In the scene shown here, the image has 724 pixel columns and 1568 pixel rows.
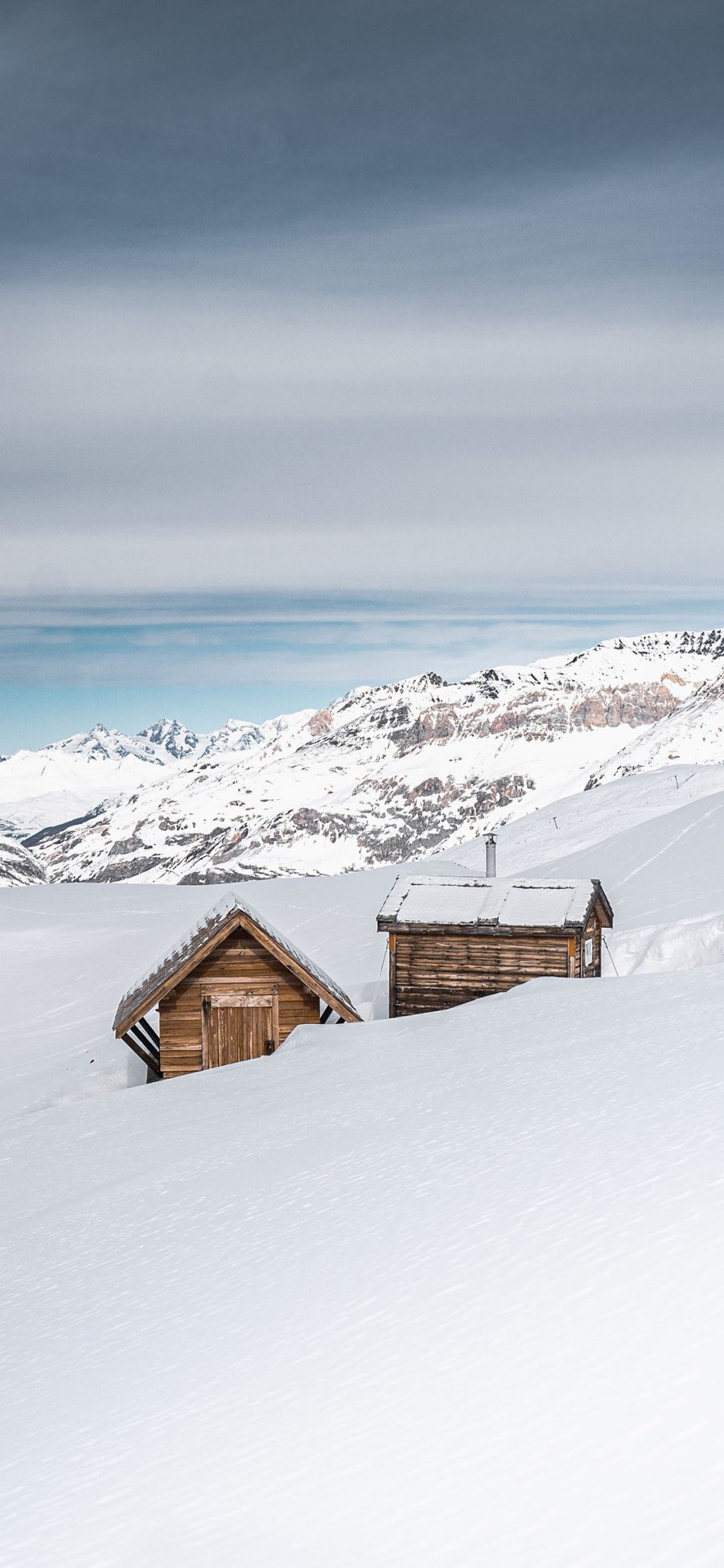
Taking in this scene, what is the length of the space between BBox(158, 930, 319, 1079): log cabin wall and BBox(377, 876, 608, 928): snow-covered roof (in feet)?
13.9

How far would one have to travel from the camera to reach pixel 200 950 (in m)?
17.8

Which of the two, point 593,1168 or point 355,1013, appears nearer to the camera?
point 593,1168

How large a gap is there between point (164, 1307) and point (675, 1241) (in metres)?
3.69

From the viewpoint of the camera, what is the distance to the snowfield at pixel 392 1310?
4617 mm

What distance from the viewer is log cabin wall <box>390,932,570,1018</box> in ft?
73.2

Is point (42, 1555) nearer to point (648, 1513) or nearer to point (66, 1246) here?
point (648, 1513)

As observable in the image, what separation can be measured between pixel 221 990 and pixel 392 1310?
12412mm

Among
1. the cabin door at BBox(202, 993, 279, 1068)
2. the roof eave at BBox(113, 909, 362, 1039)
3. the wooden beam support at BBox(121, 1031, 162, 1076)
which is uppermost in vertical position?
the roof eave at BBox(113, 909, 362, 1039)

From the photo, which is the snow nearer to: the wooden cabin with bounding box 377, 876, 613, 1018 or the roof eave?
the wooden cabin with bounding box 377, 876, 613, 1018

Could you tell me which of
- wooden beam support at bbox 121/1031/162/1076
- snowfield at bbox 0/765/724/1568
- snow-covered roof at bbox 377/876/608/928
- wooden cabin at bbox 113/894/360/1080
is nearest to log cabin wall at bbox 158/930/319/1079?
wooden cabin at bbox 113/894/360/1080

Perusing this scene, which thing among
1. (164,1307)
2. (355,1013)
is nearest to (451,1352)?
(164,1307)

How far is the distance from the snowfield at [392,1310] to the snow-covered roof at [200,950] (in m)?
2.78

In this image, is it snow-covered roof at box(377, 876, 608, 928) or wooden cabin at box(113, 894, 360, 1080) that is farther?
snow-covered roof at box(377, 876, 608, 928)

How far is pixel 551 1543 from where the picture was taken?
13.7 ft
